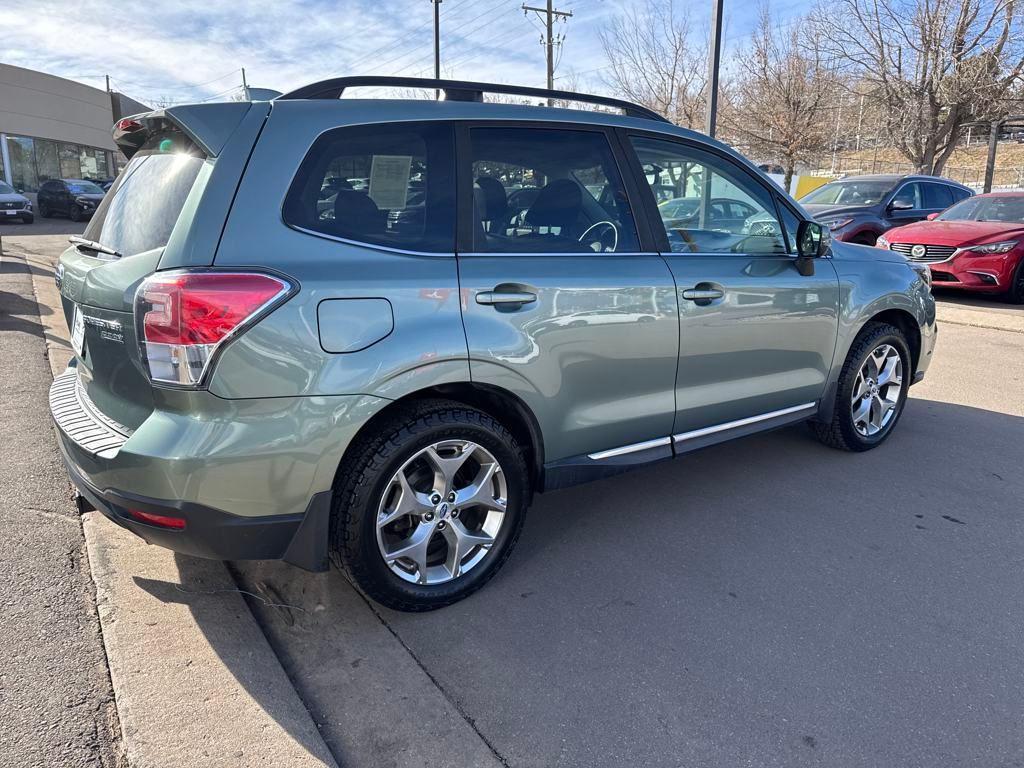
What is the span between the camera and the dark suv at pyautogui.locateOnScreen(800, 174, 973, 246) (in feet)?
40.9

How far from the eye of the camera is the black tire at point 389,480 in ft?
8.68

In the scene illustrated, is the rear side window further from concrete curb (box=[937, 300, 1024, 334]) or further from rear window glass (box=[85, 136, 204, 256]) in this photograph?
concrete curb (box=[937, 300, 1024, 334])

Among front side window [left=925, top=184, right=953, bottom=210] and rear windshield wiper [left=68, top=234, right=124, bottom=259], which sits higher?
front side window [left=925, top=184, right=953, bottom=210]

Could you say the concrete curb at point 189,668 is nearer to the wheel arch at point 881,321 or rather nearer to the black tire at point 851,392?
the wheel arch at point 881,321

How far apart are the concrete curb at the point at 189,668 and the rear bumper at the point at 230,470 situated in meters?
0.40

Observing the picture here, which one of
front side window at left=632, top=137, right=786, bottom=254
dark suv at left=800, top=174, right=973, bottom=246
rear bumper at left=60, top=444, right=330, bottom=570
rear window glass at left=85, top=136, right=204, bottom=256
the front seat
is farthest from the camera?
dark suv at left=800, top=174, right=973, bottom=246

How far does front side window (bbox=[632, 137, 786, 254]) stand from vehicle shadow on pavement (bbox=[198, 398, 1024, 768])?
4.41 ft

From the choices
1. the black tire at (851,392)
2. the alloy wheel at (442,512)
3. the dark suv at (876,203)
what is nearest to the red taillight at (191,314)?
the alloy wheel at (442,512)

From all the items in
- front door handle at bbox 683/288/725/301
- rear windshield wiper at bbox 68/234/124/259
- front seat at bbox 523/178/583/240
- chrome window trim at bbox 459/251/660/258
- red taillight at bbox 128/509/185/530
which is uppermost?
front seat at bbox 523/178/583/240

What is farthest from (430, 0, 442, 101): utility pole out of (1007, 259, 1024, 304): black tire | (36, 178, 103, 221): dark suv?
(1007, 259, 1024, 304): black tire

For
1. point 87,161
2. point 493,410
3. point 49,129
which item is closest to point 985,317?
point 493,410

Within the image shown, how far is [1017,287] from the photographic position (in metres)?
10.1

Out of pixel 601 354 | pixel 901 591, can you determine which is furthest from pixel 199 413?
pixel 901 591

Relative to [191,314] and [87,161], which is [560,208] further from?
[87,161]
